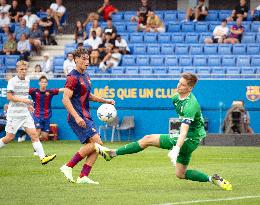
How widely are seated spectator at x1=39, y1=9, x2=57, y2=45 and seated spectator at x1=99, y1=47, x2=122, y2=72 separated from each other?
389 centimetres

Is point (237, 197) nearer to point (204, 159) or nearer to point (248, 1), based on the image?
point (204, 159)

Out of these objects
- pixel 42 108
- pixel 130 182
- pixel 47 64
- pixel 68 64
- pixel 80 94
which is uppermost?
pixel 80 94

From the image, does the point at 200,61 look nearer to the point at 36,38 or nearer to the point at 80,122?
the point at 36,38

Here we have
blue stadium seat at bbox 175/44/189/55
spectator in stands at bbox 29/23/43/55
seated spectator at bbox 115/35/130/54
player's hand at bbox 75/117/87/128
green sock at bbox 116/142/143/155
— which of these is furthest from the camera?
spectator in stands at bbox 29/23/43/55

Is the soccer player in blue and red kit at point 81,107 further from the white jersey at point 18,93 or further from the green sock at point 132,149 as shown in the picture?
the white jersey at point 18,93

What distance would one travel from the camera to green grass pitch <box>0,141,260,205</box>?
12430 mm

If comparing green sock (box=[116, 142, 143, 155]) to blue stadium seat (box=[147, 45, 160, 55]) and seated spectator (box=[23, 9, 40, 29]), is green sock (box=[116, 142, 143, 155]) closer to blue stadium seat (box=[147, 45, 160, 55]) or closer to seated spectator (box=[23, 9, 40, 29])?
blue stadium seat (box=[147, 45, 160, 55])

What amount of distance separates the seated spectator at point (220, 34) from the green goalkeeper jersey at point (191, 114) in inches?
670

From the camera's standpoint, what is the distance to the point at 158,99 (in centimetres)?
2905

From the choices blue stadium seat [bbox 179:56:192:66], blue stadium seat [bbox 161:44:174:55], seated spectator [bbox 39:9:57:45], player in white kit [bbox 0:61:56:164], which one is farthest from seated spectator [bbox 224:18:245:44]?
player in white kit [bbox 0:61:56:164]

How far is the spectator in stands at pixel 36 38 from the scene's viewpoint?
109 ft

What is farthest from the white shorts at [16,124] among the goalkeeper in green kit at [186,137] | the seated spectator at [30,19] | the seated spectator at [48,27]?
the seated spectator at [30,19]

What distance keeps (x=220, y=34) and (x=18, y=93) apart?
12898 millimetres

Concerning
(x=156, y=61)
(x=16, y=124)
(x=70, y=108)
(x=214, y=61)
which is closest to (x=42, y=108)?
(x=16, y=124)
